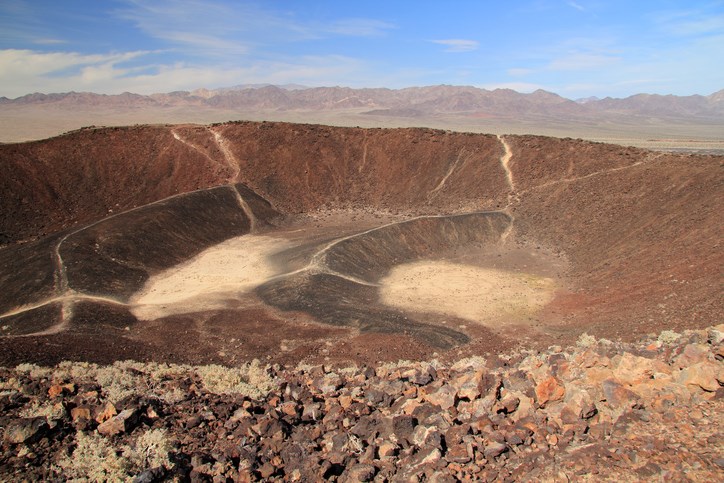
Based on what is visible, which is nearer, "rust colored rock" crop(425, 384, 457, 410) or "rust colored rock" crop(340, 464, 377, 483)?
"rust colored rock" crop(340, 464, 377, 483)

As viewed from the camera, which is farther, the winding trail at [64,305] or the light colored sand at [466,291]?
the light colored sand at [466,291]

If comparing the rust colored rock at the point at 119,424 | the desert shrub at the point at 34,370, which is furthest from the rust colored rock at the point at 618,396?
the desert shrub at the point at 34,370

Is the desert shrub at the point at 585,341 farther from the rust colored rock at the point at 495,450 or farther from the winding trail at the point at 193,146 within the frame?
the winding trail at the point at 193,146

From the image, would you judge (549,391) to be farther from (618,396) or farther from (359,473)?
(359,473)

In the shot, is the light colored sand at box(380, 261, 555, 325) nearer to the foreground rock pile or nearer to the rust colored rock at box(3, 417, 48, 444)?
the foreground rock pile

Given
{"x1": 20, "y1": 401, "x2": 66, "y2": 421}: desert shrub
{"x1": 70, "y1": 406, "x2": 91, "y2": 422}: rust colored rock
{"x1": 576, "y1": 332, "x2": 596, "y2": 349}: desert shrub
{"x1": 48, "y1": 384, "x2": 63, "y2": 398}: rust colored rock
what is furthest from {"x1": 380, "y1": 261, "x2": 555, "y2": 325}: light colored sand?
{"x1": 20, "y1": 401, "x2": 66, "y2": 421}: desert shrub

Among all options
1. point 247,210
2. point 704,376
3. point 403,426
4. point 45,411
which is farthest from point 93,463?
point 247,210
